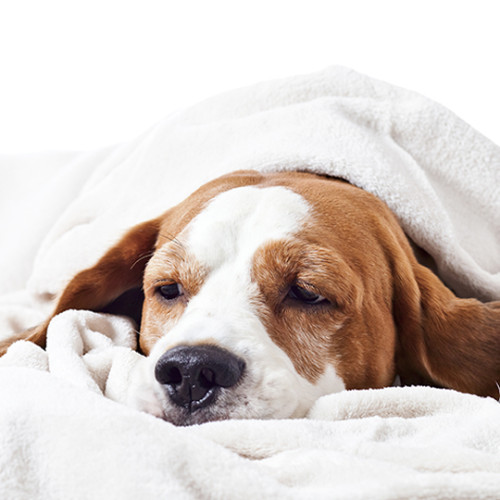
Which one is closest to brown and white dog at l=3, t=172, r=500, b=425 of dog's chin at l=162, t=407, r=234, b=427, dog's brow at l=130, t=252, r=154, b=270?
dog's chin at l=162, t=407, r=234, b=427

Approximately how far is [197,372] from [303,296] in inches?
16.3

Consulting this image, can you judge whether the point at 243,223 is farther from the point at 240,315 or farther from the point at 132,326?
the point at 132,326

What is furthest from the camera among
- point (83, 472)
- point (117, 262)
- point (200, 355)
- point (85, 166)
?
point (85, 166)

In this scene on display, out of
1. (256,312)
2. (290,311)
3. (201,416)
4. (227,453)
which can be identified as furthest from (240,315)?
(227,453)

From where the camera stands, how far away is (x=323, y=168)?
2424mm

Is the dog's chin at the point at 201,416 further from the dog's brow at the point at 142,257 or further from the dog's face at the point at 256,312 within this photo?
the dog's brow at the point at 142,257

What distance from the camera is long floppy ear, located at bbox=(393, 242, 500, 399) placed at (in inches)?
80.0

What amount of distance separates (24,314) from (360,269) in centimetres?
139

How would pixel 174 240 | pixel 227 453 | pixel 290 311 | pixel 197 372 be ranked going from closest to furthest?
pixel 227 453
pixel 197 372
pixel 290 311
pixel 174 240

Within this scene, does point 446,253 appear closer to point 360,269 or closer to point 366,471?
point 360,269

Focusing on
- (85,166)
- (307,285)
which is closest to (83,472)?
(307,285)

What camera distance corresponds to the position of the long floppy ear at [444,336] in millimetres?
2031

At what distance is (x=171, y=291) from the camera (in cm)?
203

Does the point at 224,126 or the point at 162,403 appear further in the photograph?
the point at 224,126
